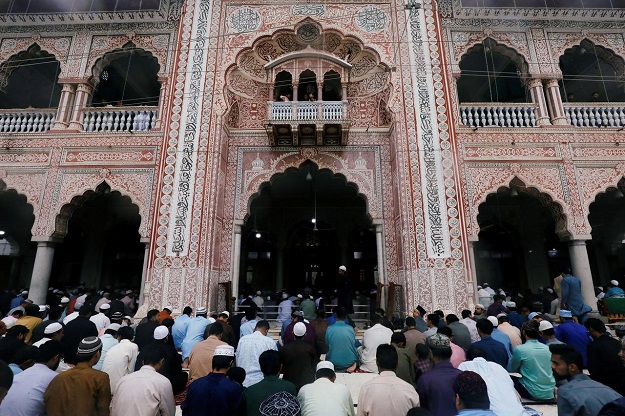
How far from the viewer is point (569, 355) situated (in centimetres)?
221

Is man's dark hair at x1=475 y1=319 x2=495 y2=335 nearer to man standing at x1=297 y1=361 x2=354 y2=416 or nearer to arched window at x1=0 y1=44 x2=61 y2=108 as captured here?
man standing at x1=297 y1=361 x2=354 y2=416

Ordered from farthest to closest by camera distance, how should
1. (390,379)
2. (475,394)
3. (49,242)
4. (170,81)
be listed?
(170,81) → (49,242) → (390,379) → (475,394)

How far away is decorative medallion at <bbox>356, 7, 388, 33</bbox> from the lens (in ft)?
29.7

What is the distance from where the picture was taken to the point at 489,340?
11.9ft

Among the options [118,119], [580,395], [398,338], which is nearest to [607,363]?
[580,395]

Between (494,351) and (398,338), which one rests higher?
(398,338)

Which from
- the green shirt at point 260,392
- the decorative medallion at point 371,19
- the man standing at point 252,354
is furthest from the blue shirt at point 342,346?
the decorative medallion at point 371,19

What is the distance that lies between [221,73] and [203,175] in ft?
8.93

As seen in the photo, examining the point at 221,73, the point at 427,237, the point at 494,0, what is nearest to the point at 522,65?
the point at 494,0

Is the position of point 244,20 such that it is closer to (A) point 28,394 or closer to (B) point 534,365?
(A) point 28,394

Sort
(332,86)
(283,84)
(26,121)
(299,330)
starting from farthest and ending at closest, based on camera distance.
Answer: (332,86), (283,84), (26,121), (299,330)

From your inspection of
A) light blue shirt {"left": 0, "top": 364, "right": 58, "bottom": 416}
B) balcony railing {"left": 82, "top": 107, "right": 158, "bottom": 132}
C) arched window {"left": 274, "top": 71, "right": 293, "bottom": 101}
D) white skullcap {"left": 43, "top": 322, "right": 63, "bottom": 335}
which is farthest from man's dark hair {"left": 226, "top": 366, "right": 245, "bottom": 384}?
arched window {"left": 274, "top": 71, "right": 293, "bottom": 101}

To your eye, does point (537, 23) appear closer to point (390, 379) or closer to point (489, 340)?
point (489, 340)

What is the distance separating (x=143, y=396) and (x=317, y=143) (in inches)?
287
